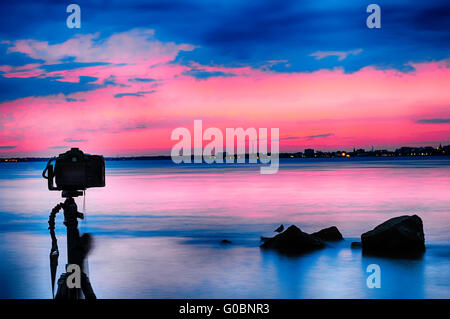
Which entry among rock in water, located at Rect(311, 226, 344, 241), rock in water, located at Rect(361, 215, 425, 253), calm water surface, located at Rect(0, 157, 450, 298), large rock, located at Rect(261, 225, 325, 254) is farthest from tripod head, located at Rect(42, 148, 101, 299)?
rock in water, located at Rect(311, 226, 344, 241)

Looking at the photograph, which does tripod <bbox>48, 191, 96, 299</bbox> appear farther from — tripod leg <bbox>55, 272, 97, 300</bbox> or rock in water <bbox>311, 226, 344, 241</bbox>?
rock in water <bbox>311, 226, 344, 241</bbox>

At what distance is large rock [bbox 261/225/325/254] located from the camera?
12631 mm

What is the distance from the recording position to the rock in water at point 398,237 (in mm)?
11953

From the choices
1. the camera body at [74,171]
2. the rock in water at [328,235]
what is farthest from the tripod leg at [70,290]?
the rock in water at [328,235]

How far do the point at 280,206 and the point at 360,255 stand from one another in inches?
583

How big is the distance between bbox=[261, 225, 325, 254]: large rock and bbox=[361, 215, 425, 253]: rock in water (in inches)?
49.4

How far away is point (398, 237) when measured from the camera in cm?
1201

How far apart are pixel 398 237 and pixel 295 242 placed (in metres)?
2.47

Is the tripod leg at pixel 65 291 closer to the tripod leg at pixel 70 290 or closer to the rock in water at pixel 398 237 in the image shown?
the tripod leg at pixel 70 290

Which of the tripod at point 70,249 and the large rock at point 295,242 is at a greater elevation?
the tripod at point 70,249

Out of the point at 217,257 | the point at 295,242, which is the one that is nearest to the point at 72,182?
the point at 217,257

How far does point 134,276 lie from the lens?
1088 cm

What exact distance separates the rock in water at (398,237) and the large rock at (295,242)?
1.25 m
